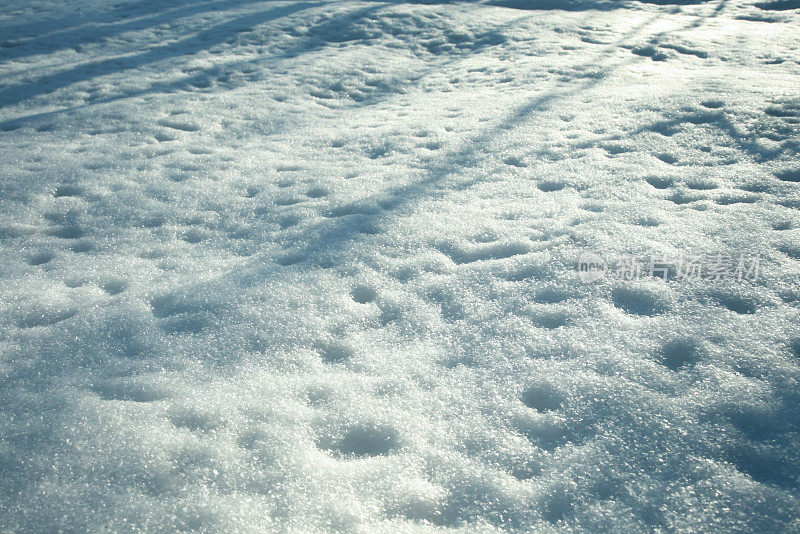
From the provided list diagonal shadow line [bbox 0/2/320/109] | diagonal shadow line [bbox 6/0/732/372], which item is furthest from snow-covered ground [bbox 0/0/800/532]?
diagonal shadow line [bbox 0/2/320/109]

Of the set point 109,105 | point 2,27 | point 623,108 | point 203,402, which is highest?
point 2,27

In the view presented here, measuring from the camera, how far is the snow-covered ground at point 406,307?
1465mm

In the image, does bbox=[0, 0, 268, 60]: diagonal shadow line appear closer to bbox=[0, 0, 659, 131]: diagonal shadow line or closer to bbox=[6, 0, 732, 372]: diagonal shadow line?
bbox=[0, 0, 659, 131]: diagonal shadow line

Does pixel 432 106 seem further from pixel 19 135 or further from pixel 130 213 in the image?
pixel 19 135

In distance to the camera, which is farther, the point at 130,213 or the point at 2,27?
the point at 2,27

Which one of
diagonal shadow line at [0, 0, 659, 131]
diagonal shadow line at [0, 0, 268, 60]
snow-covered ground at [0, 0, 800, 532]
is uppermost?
diagonal shadow line at [0, 0, 268, 60]

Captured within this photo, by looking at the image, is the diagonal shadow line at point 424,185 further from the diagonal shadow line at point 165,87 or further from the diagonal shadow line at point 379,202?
the diagonal shadow line at point 165,87

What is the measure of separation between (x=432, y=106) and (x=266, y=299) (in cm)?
285

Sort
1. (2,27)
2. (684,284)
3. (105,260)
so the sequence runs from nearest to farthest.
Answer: (684,284) < (105,260) < (2,27)

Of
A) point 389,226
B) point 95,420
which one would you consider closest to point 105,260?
point 95,420

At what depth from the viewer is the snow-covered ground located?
146 cm

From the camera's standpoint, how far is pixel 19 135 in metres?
3.94

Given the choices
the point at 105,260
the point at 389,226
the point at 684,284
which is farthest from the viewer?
the point at 389,226

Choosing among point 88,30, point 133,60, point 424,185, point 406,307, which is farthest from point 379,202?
point 88,30
